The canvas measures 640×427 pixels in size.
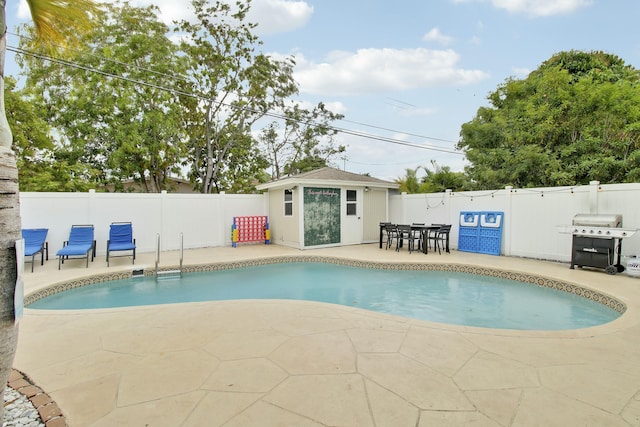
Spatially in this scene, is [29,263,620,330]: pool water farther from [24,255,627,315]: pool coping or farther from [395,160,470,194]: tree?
[395,160,470,194]: tree

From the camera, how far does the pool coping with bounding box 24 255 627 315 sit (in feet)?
16.8

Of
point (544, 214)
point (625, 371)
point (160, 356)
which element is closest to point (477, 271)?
point (544, 214)

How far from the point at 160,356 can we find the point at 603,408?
332cm

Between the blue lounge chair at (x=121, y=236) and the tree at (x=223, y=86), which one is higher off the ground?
the tree at (x=223, y=86)

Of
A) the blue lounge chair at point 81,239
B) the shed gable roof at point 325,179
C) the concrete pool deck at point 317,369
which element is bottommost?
the concrete pool deck at point 317,369

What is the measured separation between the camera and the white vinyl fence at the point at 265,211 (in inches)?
275

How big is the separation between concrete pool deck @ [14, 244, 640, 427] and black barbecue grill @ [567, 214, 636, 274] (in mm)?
2562

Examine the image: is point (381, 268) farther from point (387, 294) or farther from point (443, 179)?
Result: point (443, 179)

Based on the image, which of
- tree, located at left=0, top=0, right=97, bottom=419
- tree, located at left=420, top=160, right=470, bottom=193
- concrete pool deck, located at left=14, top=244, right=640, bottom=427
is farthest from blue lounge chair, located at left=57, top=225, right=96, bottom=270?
tree, located at left=420, top=160, right=470, bottom=193

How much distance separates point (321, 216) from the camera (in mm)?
10164

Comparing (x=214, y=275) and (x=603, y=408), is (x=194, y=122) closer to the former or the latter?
(x=214, y=275)

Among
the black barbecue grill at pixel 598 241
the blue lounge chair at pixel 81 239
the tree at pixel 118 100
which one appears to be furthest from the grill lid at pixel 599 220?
the tree at pixel 118 100

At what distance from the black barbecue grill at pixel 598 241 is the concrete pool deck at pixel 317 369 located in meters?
2.56

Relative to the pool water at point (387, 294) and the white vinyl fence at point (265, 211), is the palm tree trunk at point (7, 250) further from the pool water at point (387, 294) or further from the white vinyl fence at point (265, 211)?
the white vinyl fence at point (265, 211)
